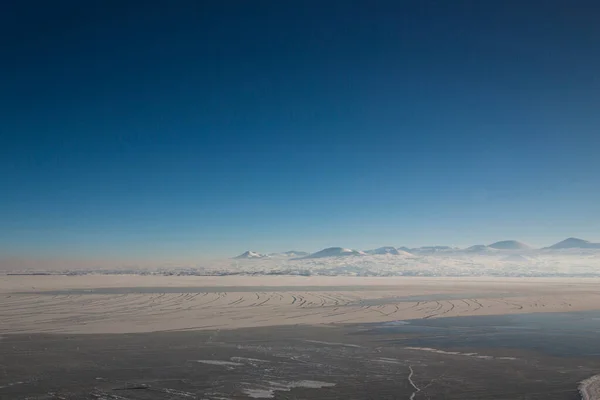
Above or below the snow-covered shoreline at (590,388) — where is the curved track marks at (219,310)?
above

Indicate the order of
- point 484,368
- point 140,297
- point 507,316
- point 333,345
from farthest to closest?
point 140,297
point 507,316
point 333,345
point 484,368

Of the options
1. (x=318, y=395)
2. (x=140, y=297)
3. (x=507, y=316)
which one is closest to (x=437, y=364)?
(x=318, y=395)

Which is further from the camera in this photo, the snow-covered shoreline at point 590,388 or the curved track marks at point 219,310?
the curved track marks at point 219,310

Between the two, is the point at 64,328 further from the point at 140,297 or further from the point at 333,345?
the point at 140,297

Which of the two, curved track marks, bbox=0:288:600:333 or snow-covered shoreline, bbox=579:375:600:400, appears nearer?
snow-covered shoreline, bbox=579:375:600:400

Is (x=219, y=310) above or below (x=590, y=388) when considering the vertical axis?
above

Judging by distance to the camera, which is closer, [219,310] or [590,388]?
[590,388]

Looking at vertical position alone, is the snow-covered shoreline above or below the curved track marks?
below

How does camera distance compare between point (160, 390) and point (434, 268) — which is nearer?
point (160, 390)
